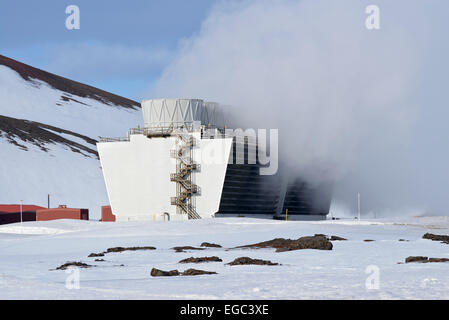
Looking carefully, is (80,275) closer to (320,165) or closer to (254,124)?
(254,124)

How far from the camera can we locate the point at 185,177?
86812 mm

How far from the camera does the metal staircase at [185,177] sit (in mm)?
85875

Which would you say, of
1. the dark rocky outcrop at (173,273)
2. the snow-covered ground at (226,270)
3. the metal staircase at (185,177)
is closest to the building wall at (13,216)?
the metal staircase at (185,177)

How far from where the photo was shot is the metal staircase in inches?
3381

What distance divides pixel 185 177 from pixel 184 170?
93 centimetres

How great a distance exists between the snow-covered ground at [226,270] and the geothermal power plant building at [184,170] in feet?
108

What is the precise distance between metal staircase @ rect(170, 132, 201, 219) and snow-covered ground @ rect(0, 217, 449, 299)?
3357cm

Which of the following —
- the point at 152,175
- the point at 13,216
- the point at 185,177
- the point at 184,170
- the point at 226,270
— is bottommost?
the point at 226,270

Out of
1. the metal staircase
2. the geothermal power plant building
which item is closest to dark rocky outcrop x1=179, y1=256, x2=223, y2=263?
the geothermal power plant building

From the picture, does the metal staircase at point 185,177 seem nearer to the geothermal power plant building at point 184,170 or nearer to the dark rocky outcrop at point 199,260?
the geothermal power plant building at point 184,170

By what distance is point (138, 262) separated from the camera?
102ft
